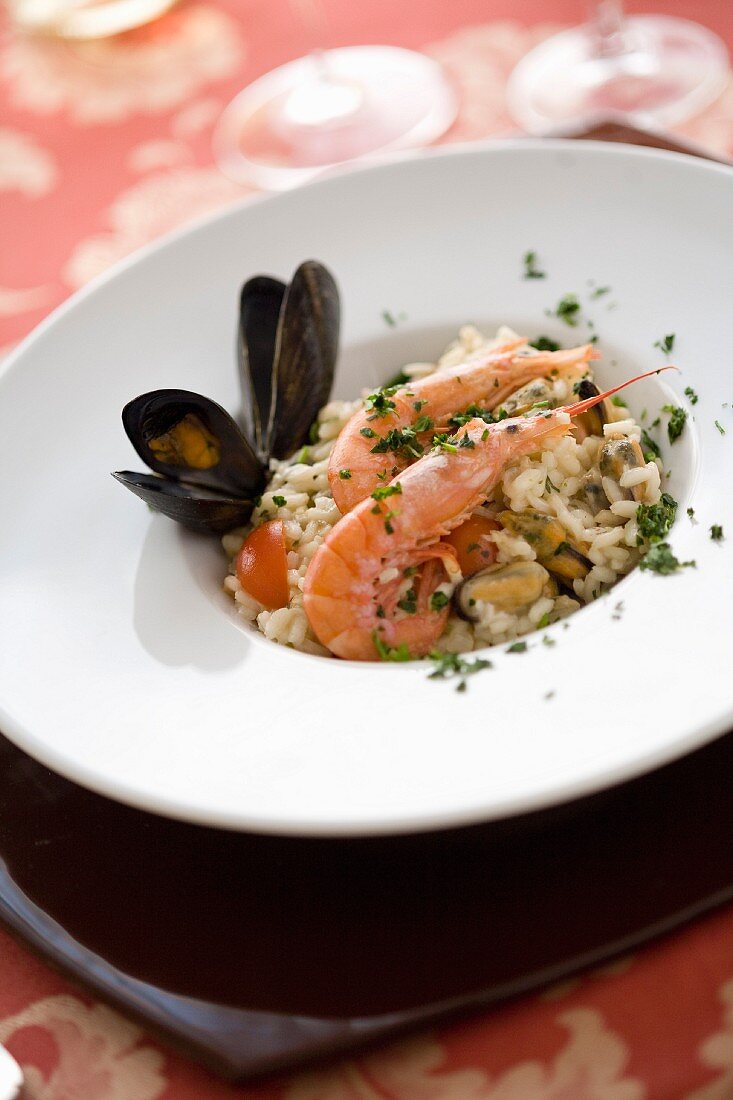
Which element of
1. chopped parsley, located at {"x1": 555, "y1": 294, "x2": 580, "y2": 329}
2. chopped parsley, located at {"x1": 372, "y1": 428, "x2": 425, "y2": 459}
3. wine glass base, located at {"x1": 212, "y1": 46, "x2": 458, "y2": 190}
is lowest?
chopped parsley, located at {"x1": 372, "y1": 428, "x2": 425, "y2": 459}

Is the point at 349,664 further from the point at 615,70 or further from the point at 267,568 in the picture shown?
the point at 615,70

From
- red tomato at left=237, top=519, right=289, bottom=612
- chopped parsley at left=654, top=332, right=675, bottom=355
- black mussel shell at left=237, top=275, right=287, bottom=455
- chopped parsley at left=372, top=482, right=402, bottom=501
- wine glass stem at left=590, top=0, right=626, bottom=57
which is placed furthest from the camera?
wine glass stem at left=590, top=0, right=626, bottom=57

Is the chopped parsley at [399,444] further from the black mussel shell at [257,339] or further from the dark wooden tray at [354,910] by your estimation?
the dark wooden tray at [354,910]

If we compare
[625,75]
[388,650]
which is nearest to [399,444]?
[388,650]

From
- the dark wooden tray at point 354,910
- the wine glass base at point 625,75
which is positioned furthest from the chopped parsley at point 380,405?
the wine glass base at point 625,75

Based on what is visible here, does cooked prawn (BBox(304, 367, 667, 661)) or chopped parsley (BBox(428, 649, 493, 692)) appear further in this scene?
cooked prawn (BBox(304, 367, 667, 661))

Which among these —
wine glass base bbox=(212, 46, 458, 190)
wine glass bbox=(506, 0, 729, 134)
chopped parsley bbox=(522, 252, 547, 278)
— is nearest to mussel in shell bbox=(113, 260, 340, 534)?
chopped parsley bbox=(522, 252, 547, 278)

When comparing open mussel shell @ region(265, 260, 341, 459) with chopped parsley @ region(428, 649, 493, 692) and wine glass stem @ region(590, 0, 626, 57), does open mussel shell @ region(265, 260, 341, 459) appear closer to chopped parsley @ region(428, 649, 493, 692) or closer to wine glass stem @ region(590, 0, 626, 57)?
chopped parsley @ region(428, 649, 493, 692)
